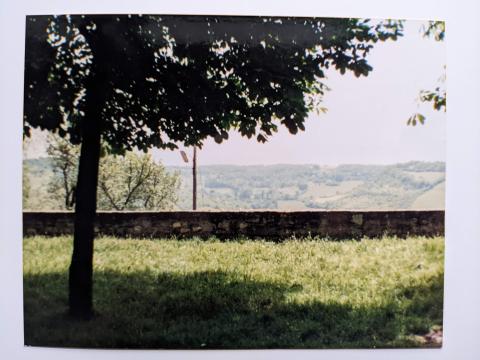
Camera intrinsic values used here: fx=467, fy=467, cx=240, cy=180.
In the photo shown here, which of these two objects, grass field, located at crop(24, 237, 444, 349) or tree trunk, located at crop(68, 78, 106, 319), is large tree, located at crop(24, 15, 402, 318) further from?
grass field, located at crop(24, 237, 444, 349)

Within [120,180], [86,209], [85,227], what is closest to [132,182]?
[120,180]

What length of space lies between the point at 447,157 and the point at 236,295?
7.37ft

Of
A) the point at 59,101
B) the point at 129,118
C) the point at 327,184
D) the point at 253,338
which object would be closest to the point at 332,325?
the point at 253,338

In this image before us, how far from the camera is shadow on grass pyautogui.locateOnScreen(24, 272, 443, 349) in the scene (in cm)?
405

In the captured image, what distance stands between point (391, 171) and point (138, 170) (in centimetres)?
226

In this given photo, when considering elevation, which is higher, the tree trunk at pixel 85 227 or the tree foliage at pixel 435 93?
the tree foliage at pixel 435 93

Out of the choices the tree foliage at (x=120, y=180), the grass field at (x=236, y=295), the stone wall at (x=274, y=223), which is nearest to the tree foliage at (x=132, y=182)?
the tree foliage at (x=120, y=180)

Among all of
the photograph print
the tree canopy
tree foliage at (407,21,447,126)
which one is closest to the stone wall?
the photograph print

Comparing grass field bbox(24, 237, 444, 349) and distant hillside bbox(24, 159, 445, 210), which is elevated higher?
distant hillside bbox(24, 159, 445, 210)

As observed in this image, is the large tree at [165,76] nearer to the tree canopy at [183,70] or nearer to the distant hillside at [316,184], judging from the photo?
the tree canopy at [183,70]

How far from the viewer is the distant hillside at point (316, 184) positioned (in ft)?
13.6

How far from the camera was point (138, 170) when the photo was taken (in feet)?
13.8

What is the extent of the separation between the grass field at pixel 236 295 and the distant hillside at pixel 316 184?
1.29 feet

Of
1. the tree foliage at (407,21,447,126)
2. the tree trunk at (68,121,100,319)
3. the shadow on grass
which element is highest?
the tree foliage at (407,21,447,126)
